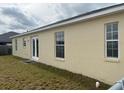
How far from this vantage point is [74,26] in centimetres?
1109

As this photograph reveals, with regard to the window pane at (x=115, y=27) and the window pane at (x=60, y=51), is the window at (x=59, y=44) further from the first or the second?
the window pane at (x=115, y=27)

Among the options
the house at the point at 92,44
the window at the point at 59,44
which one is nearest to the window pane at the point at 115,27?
the house at the point at 92,44

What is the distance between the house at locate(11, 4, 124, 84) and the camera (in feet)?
26.0

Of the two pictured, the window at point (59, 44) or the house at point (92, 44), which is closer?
the house at point (92, 44)

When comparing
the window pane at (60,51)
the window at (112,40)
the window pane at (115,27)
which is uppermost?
the window pane at (115,27)

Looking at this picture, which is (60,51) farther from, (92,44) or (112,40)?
(112,40)

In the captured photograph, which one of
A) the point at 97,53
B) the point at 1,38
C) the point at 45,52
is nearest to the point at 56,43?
the point at 45,52

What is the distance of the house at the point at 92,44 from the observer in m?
7.94

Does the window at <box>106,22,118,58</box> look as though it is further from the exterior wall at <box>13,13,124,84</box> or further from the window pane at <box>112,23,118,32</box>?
the exterior wall at <box>13,13,124,84</box>

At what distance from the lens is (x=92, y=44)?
945cm

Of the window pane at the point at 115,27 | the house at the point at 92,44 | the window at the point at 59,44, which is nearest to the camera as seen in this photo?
the house at the point at 92,44

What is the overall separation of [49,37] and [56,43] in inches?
48.0

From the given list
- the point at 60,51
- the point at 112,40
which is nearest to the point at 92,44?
the point at 112,40

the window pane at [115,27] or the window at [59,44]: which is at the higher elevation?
the window pane at [115,27]
